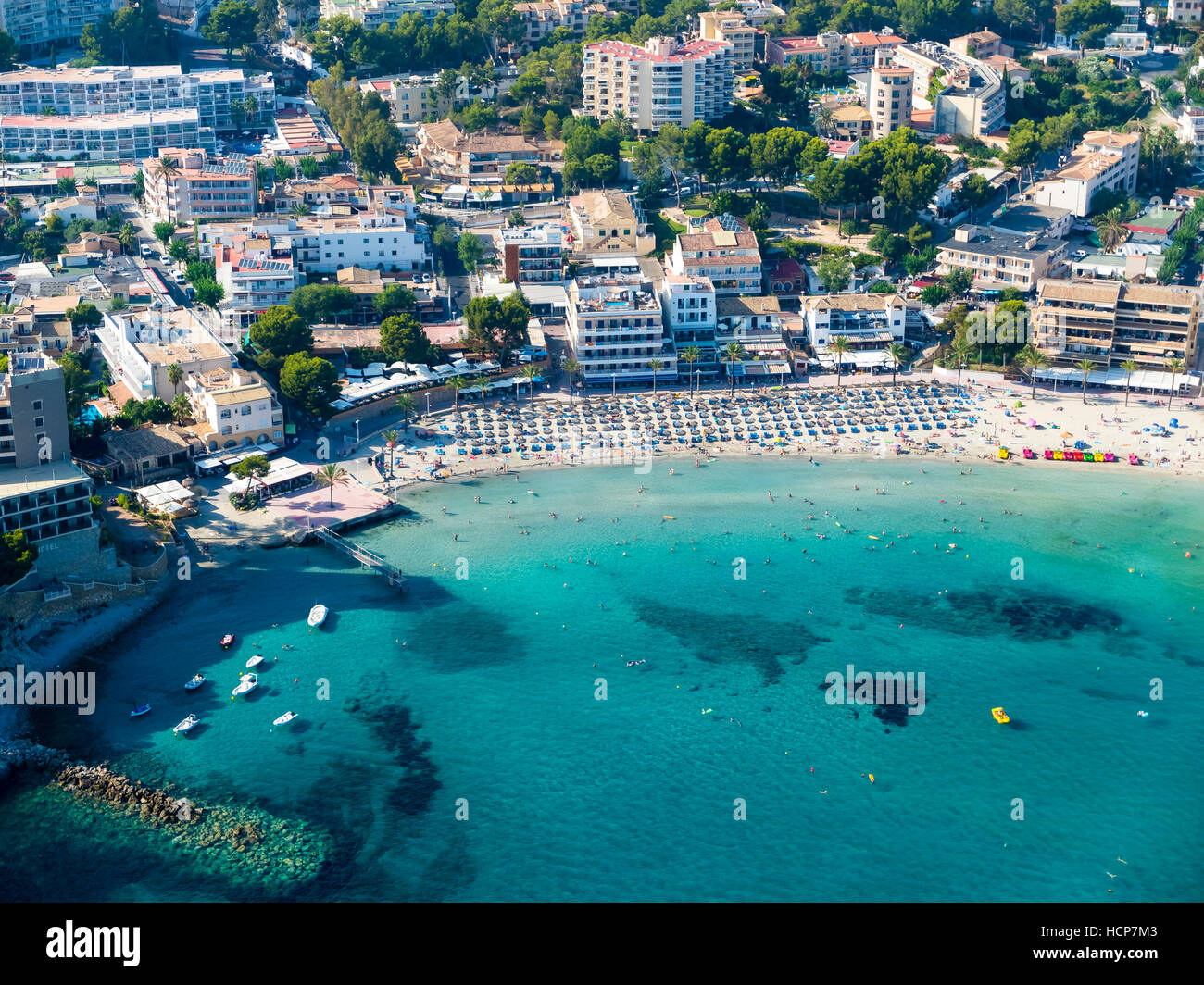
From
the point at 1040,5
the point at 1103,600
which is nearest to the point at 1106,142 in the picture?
the point at 1040,5

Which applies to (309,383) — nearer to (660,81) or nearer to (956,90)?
(660,81)

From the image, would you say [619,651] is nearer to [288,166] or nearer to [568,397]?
[568,397]

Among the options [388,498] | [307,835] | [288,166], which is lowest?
[307,835]

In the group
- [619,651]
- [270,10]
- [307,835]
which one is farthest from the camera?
[270,10]

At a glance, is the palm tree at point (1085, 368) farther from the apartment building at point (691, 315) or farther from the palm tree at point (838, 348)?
the apartment building at point (691, 315)

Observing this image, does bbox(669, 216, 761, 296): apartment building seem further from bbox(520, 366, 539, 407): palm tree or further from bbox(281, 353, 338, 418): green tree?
bbox(281, 353, 338, 418): green tree

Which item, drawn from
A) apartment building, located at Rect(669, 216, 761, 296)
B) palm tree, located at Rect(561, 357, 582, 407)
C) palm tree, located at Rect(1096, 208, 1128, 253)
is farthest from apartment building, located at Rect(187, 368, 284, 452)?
palm tree, located at Rect(1096, 208, 1128, 253)

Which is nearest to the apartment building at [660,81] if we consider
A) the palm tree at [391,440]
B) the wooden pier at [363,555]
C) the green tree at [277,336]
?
the green tree at [277,336]
